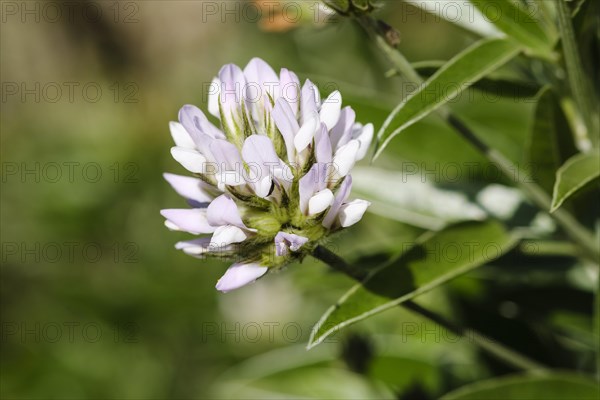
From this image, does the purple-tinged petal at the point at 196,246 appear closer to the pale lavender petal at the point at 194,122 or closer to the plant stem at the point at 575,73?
the pale lavender petal at the point at 194,122

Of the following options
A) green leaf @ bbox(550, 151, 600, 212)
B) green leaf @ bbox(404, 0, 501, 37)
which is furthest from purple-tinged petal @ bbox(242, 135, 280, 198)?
green leaf @ bbox(404, 0, 501, 37)

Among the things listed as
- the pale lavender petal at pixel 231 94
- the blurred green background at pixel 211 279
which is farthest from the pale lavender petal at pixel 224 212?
the blurred green background at pixel 211 279

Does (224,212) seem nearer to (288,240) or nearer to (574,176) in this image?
(288,240)

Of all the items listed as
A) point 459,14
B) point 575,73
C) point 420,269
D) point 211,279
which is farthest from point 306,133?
point 211,279

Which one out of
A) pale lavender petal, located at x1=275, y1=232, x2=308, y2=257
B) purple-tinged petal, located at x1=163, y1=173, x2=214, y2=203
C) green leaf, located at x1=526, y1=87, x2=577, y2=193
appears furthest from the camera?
green leaf, located at x1=526, y1=87, x2=577, y2=193

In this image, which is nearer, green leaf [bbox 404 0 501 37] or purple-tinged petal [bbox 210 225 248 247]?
purple-tinged petal [bbox 210 225 248 247]

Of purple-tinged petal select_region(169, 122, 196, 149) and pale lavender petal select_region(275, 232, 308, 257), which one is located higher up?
purple-tinged petal select_region(169, 122, 196, 149)

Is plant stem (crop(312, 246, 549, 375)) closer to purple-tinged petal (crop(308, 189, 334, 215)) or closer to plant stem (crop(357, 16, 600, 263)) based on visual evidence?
purple-tinged petal (crop(308, 189, 334, 215))

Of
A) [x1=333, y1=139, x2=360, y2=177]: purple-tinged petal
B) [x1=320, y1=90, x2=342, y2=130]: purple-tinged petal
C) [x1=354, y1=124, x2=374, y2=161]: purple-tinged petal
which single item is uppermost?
[x1=320, y1=90, x2=342, y2=130]: purple-tinged petal
